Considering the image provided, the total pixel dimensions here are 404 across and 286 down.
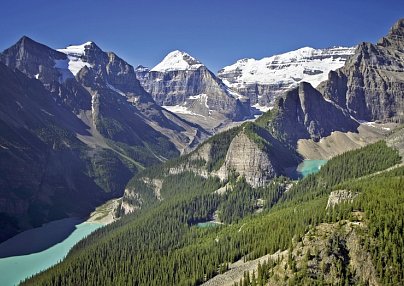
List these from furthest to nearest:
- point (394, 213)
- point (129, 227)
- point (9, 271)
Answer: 1. point (129, 227)
2. point (9, 271)
3. point (394, 213)

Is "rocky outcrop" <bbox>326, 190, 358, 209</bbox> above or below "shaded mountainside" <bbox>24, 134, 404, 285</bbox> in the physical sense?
above

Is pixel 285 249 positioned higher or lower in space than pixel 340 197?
lower

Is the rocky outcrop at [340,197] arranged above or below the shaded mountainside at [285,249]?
above

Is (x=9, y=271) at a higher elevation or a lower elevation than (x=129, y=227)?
lower

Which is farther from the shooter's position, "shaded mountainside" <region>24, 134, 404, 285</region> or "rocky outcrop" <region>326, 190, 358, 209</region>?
"rocky outcrop" <region>326, 190, 358, 209</region>

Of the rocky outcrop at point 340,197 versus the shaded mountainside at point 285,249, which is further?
the rocky outcrop at point 340,197

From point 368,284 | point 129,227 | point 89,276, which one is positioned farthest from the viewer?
point 129,227

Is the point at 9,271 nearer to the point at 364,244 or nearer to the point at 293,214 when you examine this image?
the point at 293,214

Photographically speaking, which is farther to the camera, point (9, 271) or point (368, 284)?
point (9, 271)

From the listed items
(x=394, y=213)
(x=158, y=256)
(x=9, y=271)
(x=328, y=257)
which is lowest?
(x=9, y=271)

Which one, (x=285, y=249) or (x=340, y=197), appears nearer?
(x=285, y=249)

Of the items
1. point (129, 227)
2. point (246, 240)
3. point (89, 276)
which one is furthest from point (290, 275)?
point (129, 227)
